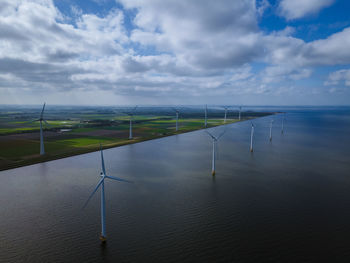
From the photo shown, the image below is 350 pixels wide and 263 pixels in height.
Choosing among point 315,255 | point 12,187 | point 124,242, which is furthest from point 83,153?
point 315,255

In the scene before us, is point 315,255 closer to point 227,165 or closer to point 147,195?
point 147,195

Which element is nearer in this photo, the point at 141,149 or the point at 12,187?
the point at 12,187

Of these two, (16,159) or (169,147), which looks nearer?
(16,159)

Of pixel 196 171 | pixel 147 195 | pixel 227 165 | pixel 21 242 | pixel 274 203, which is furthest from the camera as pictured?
pixel 227 165

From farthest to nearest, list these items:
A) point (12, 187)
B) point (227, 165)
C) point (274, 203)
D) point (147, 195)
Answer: point (227, 165)
point (12, 187)
point (147, 195)
point (274, 203)

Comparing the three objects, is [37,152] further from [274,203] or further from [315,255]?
[315,255]

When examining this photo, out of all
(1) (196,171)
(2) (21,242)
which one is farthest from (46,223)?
(1) (196,171)
